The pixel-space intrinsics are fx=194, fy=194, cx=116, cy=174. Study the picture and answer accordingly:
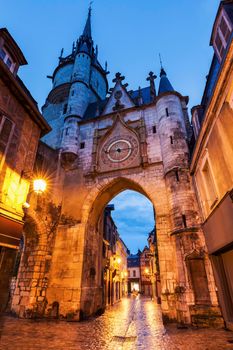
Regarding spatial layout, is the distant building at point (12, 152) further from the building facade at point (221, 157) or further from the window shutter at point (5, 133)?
the building facade at point (221, 157)

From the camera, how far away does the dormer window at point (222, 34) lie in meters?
5.37

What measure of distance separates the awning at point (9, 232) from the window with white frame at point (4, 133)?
169 centimetres

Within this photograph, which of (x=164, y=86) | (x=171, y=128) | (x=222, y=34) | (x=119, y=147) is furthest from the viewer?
(x=164, y=86)

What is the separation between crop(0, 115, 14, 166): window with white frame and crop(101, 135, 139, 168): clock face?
20.8ft

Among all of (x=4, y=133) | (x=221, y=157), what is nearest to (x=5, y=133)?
(x=4, y=133)

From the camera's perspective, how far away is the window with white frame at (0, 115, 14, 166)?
5.54 meters

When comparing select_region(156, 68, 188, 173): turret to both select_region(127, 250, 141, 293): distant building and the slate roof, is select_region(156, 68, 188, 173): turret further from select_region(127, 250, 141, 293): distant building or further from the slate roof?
select_region(127, 250, 141, 293): distant building

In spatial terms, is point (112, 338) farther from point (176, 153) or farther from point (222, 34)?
point (222, 34)

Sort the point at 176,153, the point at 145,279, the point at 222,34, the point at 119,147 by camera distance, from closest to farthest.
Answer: the point at 222,34 → the point at 176,153 → the point at 119,147 → the point at 145,279

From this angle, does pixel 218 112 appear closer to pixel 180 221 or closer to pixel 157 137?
pixel 180 221

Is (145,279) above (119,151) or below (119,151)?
below

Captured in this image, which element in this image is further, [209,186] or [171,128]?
[171,128]

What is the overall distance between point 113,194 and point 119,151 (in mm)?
2678

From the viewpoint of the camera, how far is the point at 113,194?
12047 mm
